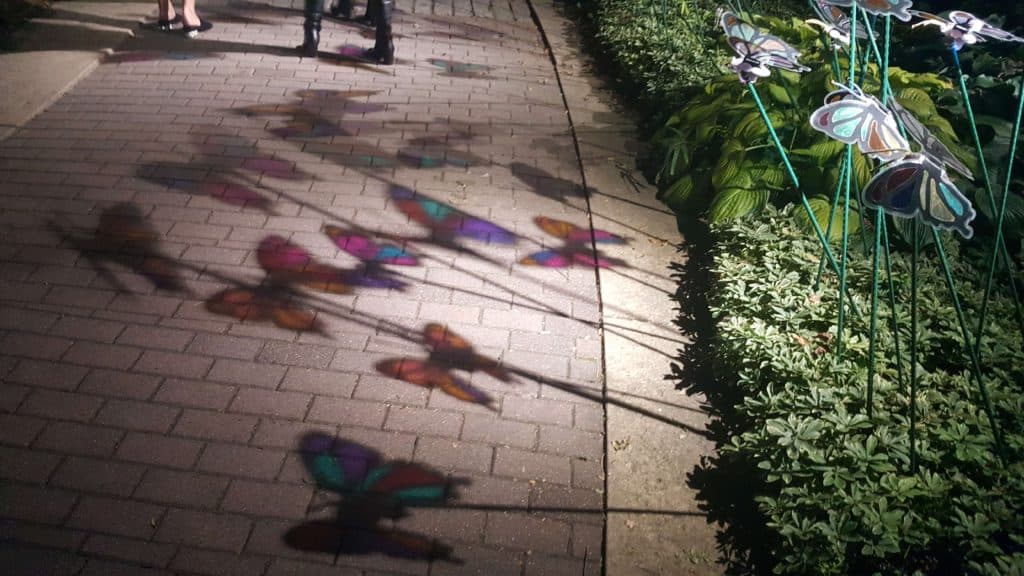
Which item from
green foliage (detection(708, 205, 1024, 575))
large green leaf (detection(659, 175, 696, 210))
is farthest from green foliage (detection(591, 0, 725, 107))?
green foliage (detection(708, 205, 1024, 575))

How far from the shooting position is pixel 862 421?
2.61 meters

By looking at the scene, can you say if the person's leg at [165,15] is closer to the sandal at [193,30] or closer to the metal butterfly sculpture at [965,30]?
the sandal at [193,30]

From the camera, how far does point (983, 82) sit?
14.7 ft

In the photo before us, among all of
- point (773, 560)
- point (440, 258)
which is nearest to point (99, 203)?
point (440, 258)

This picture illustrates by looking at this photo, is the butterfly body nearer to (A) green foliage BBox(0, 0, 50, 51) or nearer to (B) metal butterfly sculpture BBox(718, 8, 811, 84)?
(B) metal butterfly sculpture BBox(718, 8, 811, 84)

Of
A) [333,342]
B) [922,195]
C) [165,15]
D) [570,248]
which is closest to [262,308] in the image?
[333,342]

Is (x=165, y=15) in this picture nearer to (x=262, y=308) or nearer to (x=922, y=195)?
(x=262, y=308)

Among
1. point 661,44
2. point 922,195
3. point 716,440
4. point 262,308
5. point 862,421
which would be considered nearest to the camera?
point 922,195

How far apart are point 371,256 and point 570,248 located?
1171mm

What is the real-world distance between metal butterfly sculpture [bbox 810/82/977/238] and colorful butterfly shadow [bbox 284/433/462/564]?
1.83 meters

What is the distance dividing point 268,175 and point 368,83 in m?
1.88

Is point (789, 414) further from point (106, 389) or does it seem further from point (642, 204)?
point (106, 389)

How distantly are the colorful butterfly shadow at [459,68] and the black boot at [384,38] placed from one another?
0.41m

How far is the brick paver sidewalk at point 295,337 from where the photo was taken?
253 cm
